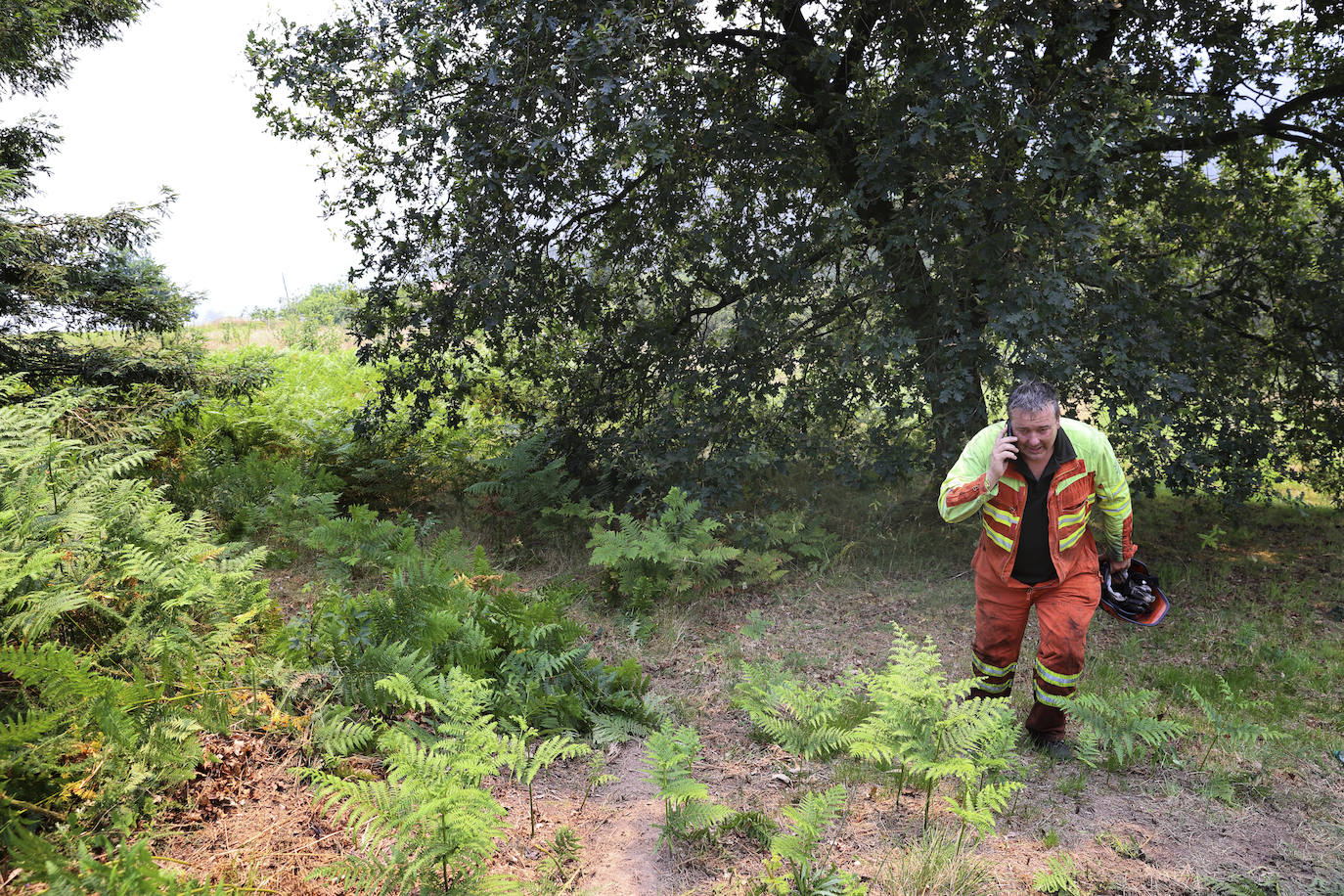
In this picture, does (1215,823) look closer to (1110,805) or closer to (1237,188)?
(1110,805)

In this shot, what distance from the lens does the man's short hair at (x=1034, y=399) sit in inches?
157

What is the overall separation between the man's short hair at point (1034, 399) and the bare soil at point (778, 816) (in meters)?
1.92

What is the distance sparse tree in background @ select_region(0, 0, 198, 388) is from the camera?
6.52m

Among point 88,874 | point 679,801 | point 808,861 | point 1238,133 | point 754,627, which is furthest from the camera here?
point 1238,133

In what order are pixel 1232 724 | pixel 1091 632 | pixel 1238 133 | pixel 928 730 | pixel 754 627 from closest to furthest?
1. pixel 928 730
2. pixel 1232 724
3. pixel 754 627
4. pixel 1091 632
5. pixel 1238 133

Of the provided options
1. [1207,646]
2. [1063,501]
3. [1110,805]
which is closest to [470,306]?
[1063,501]

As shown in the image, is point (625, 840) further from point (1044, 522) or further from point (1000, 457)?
point (1044, 522)

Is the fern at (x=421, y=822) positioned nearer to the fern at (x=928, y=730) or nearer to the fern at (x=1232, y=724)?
the fern at (x=928, y=730)

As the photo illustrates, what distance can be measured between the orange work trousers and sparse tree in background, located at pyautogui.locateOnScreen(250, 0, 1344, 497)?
1.98 metres

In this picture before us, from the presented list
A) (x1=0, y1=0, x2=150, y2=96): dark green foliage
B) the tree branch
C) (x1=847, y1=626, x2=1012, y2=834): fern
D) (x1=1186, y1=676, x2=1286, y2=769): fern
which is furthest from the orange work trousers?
(x1=0, y1=0, x2=150, y2=96): dark green foliage

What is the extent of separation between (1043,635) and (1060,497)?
2.60 ft

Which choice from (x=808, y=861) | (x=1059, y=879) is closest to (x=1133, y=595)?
(x=1059, y=879)

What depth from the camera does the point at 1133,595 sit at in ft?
15.3

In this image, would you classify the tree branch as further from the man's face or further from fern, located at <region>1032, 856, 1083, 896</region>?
fern, located at <region>1032, 856, 1083, 896</region>
